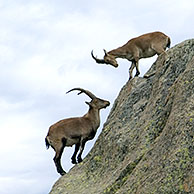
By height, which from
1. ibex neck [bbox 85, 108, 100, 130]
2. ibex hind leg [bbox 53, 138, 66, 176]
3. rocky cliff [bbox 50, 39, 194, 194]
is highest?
ibex neck [bbox 85, 108, 100, 130]

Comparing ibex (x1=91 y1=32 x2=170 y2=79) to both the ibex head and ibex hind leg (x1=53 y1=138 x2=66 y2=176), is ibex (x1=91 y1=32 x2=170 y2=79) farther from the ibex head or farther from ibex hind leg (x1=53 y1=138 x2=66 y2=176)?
ibex hind leg (x1=53 y1=138 x2=66 y2=176)

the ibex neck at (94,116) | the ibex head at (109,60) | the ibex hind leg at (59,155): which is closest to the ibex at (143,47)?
the ibex head at (109,60)

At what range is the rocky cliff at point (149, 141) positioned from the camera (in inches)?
265

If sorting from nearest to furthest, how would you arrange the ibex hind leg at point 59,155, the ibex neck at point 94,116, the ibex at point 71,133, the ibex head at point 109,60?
the ibex hind leg at point 59,155 < the ibex at point 71,133 < the ibex neck at point 94,116 < the ibex head at point 109,60

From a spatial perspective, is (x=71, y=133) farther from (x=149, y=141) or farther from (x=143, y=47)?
(x=149, y=141)

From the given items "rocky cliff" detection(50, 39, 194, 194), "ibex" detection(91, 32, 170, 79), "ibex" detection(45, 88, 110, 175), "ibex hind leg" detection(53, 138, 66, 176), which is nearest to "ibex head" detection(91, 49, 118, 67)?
"ibex" detection(91, 32, 170, 79)

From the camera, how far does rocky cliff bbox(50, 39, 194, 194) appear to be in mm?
6738

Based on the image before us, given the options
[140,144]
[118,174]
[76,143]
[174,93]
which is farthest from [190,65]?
[76,143]

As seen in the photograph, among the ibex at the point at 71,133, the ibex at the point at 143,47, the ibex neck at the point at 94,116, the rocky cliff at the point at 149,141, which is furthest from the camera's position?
the ibex at the point at 143,47

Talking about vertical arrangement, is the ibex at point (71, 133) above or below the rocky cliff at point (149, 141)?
above

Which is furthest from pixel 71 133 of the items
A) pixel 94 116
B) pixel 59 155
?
pixel 94 116

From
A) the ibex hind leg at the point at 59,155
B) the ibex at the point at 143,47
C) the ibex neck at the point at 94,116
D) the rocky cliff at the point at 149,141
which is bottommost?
the rocky cliff at the point at 149,141

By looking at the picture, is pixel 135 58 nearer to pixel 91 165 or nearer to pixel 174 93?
pixel 91 165

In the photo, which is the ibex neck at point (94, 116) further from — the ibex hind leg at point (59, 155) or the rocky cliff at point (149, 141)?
the rocky cliff at point (149, 141)
